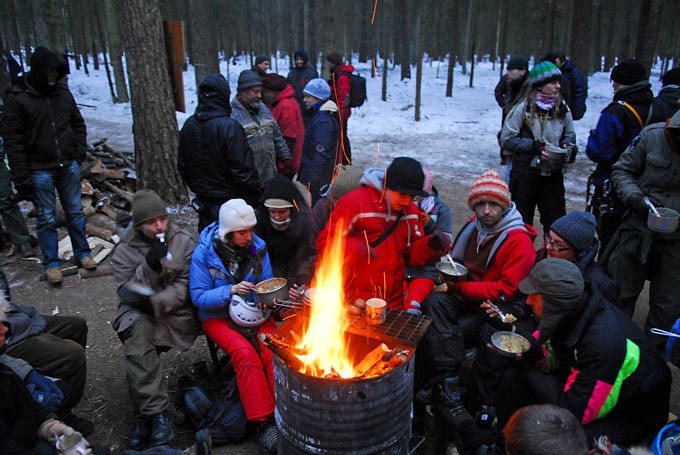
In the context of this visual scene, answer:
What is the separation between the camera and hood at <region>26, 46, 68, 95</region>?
5.07 meters

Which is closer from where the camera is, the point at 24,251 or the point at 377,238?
the point at 377,238

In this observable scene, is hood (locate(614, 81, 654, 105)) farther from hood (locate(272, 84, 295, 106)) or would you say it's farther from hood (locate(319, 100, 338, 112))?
hood (locate(272, 84, 295, 106))

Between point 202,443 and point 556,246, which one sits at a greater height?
point 556,246

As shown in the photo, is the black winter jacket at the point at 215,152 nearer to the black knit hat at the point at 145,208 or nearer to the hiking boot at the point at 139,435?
the black knit hat at the point at 145,208

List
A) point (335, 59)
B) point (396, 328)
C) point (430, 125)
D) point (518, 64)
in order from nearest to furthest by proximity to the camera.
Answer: point (396, 328) → point (518, 64) → point (335, 59) → point (430, 125)

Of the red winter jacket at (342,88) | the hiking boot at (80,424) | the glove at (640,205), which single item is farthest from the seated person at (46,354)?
the red winter jacket at (342,88)

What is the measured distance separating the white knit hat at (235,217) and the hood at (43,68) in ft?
10.5

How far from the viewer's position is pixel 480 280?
152 inches

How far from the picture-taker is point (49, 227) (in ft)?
18.3

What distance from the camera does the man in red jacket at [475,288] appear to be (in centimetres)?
352

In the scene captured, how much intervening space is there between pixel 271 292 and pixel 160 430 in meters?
1.27

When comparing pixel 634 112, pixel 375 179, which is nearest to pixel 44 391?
pixel 375 179

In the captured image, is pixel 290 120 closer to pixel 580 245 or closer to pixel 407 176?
pixel 407 176

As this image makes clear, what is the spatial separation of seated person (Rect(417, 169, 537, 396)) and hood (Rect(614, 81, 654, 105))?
213cm
